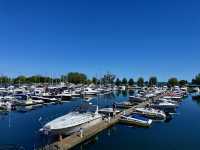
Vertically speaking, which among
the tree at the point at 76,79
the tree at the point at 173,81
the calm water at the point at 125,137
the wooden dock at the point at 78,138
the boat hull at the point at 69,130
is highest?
the tree at the point at 76,79

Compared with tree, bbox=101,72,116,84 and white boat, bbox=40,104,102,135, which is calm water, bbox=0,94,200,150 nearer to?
white boat, bbox=40,104,102,135

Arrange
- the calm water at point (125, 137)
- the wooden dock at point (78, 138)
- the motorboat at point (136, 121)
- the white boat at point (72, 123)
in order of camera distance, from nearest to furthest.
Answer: the wooden dock at point (78, 138) < the white boat at point (72, 123) < the calm water at point (125, 137) < the motorboat at point (136, 121)

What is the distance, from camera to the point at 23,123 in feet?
149

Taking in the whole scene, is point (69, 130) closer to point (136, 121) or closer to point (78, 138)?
point (78, 138)

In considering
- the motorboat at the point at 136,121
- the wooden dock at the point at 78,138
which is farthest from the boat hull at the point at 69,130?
the motorboat at the point at 136,121

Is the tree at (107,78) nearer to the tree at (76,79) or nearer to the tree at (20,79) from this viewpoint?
the tree at (76,79)

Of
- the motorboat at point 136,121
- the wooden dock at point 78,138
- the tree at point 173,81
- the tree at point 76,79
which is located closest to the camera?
the wooden dock at point 78,138

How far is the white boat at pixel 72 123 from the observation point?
32975 millimetres

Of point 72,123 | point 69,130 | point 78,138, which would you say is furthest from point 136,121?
point 78,138

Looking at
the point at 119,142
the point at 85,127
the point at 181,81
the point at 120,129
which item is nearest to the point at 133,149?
the point at 119,142

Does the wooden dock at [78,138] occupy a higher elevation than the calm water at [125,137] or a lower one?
higher

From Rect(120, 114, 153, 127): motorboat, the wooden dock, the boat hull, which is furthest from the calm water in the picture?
the boat hull

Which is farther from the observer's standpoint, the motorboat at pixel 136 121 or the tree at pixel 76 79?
the tree at pixel 76 79

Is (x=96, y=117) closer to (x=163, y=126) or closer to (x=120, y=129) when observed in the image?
(x=120, y=129)
